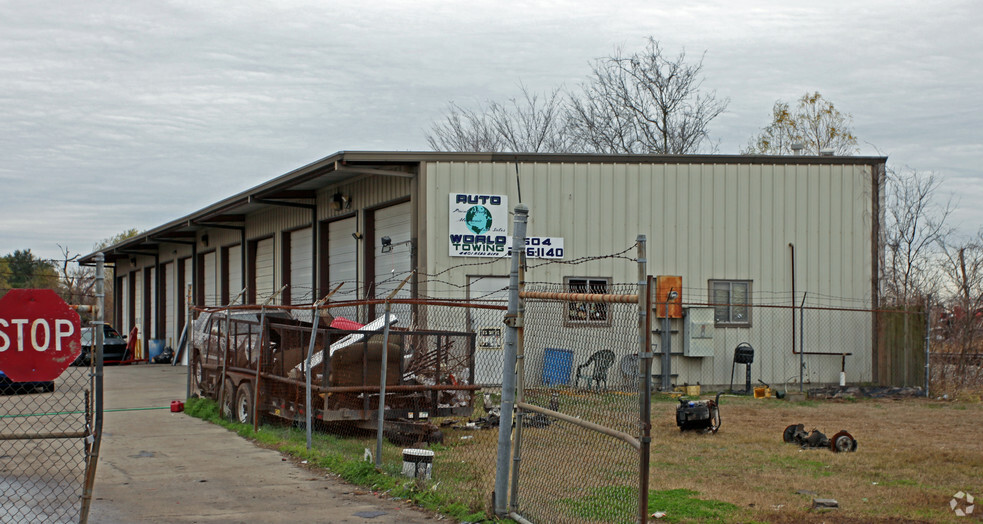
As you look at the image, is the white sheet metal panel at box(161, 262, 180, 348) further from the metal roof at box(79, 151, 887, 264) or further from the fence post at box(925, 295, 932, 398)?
the fence post at box(925, 295, 932, 398)

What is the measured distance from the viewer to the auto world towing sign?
20.0 metres

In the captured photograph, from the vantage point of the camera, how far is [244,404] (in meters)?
14.1

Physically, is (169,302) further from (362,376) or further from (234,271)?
(362,376)

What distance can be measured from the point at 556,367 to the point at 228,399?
8064mm

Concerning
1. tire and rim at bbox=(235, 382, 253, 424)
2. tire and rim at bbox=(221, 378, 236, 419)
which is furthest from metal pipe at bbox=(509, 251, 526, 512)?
tire and rim at bbox=(221, 378, 236, 419)

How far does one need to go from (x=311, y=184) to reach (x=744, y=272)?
36.1 ft

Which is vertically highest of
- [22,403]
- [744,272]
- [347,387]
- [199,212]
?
[199,212]

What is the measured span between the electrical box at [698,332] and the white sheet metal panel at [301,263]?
10483 mm

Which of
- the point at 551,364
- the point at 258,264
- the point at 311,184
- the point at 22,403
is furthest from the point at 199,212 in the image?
the point at 551,364

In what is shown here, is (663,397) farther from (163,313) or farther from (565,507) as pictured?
(163,313)

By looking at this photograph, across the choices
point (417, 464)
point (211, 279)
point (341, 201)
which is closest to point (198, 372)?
point (341, 201)

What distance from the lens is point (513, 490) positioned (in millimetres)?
7434

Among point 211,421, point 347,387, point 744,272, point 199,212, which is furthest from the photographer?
point 199,212

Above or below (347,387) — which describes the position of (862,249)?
above
